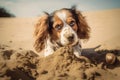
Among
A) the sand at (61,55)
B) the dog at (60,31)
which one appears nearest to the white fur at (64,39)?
the dog at (60,31)

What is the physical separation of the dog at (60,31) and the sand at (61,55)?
0.10m

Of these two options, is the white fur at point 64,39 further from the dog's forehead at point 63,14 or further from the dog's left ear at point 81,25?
the dog's left ear at point 81,25

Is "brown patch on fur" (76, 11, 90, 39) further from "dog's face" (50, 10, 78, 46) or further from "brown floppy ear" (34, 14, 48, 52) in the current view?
"brown floppy ear" (34, 14, 48, 52)

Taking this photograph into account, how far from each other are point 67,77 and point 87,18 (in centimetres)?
98

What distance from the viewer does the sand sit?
125 inches

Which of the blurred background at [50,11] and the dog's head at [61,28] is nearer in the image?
the dog's head at [61,28]

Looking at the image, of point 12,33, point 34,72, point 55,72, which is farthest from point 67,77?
point 12,33

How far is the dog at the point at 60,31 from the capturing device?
11.4 feet

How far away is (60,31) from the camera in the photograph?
11.4 ft

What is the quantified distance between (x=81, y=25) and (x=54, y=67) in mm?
729

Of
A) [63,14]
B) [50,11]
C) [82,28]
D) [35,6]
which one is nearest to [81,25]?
[82,28]

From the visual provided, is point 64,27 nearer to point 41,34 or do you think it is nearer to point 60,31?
point 60,31

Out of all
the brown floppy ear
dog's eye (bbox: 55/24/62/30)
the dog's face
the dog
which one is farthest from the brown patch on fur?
the brown floppy ear

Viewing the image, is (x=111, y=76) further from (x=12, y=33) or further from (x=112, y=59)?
(x=12, y=33)
